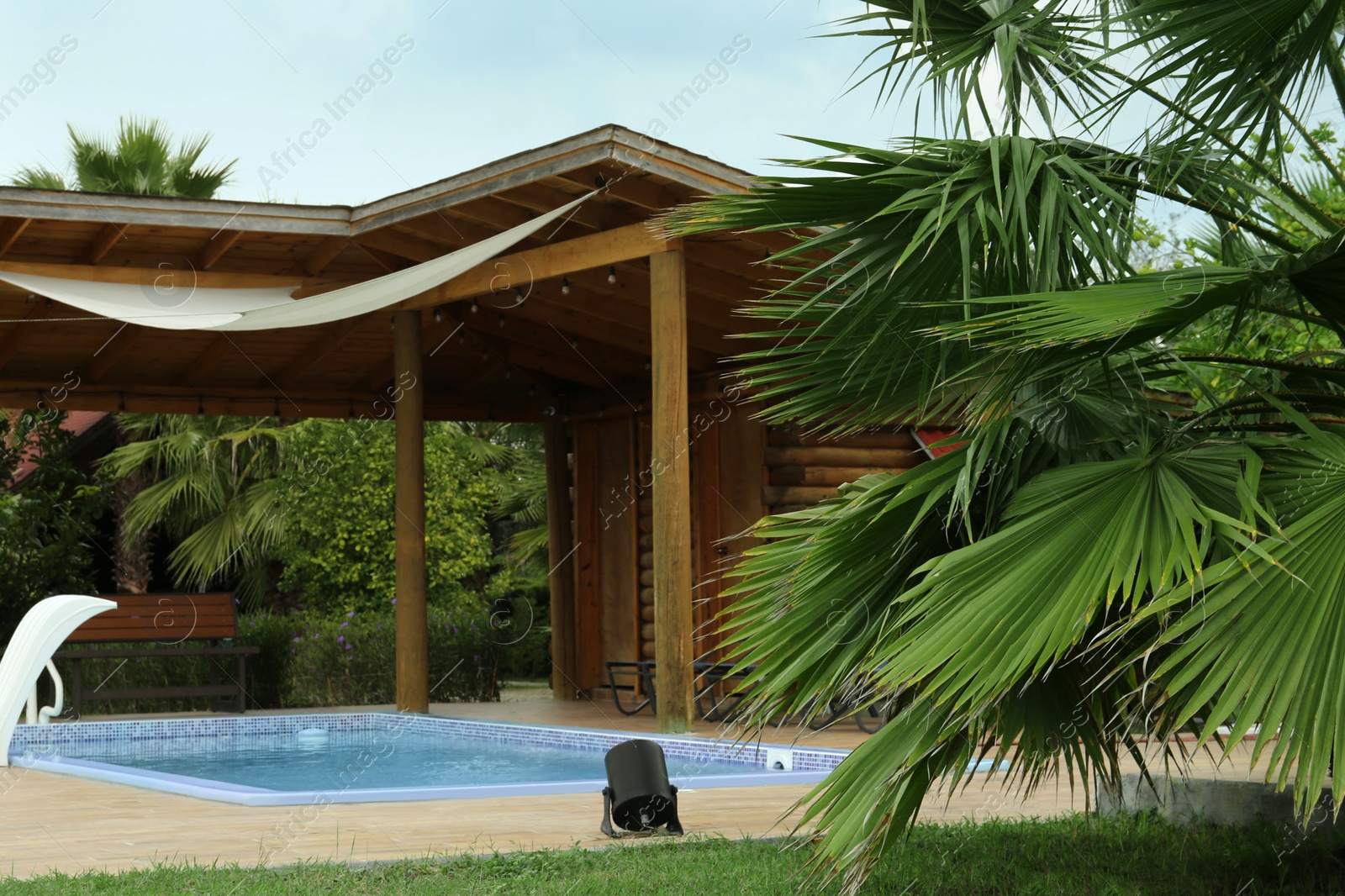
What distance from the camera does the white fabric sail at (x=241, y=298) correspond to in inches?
324

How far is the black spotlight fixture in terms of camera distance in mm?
4660

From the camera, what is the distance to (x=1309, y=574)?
268cm

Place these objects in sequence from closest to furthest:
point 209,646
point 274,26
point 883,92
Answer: point 883,92, point 209,646, point 274,26

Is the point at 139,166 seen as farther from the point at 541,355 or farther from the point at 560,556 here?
the point at 560,556

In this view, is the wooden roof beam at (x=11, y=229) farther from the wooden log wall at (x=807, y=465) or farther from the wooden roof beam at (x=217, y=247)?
the wooden log wall at (x=807, y=465)

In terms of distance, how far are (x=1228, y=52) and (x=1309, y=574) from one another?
1.47 metres

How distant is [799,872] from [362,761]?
5.94 metres

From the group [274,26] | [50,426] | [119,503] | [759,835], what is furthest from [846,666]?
[274,26]

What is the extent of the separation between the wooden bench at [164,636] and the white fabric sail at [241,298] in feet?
10.7

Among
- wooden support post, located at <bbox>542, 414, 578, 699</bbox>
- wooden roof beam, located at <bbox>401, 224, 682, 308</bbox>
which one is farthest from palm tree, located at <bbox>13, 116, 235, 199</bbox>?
wooden roof beam, located at <bbox>401, 224, 682, 308</bbox>

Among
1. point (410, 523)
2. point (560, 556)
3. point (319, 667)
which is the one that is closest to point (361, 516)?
point (319, 667)

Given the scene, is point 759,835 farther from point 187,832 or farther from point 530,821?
point 187,832

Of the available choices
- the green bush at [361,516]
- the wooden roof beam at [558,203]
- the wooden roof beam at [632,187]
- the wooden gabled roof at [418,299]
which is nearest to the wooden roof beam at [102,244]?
the wooden gabled roof at [418,299]

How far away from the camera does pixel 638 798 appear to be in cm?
465
